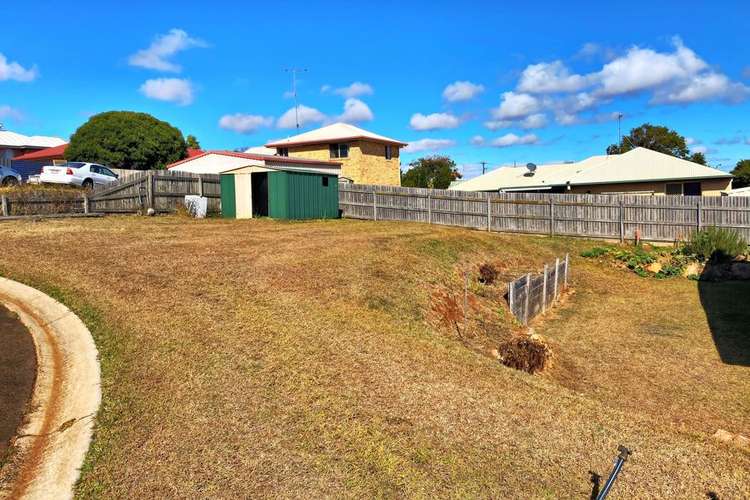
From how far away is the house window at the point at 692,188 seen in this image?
27078 millimetres

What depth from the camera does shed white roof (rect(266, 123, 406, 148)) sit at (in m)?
40.7

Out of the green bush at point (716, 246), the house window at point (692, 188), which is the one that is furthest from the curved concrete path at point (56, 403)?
the house window at point (692, 188)

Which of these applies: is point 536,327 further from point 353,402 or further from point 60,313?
point 60,313

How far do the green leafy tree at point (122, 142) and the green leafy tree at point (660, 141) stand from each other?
50.5 meters

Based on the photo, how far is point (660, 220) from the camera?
21.8m

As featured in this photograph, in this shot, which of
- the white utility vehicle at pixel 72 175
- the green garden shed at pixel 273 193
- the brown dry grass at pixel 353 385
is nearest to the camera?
the brown dry grass at pixel 353 385

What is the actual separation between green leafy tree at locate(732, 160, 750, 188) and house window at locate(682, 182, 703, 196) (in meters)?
46.3

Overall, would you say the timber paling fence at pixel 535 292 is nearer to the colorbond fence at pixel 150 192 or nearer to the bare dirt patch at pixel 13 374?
the bare dirt patch at pixel 13 374

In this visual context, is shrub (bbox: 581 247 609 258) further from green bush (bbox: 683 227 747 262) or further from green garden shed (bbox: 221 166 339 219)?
green garden shed (bbox: 221 166 339 219)

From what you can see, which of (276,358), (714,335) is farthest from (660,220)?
(276,358)

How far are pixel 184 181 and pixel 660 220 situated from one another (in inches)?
781

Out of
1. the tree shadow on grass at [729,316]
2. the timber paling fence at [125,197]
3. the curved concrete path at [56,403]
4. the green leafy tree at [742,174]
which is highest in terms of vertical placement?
the green leafy tree at [742,174]

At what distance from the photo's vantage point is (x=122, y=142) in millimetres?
42688

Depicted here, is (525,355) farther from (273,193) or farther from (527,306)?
(273,193)
